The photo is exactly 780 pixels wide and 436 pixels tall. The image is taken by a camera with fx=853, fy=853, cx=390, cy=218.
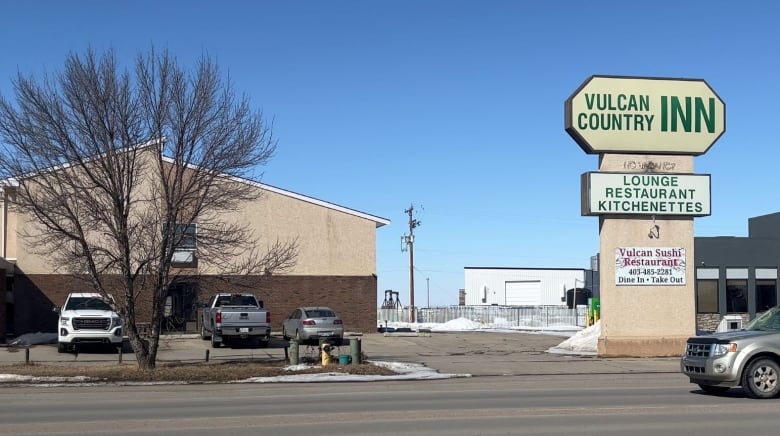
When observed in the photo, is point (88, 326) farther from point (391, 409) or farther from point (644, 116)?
point (644, 116)

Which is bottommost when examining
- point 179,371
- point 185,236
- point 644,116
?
point 179,371

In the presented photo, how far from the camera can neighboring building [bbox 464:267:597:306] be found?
79562 mm

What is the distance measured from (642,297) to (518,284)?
53135 mm

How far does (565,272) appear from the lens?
79.8m

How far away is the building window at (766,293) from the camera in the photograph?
1777 inches

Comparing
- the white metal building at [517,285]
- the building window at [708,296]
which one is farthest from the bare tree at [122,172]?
the white metal building at [517,285]

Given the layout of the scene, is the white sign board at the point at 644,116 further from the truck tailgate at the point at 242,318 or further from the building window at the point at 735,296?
the building window at the point at 735,296

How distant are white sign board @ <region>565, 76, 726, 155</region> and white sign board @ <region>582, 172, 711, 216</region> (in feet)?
2.82

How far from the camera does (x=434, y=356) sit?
28.8 m

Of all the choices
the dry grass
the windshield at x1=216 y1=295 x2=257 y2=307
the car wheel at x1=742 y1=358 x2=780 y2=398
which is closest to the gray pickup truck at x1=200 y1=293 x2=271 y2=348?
the windshield at x1=216 y1=295 x2=257 y2=307

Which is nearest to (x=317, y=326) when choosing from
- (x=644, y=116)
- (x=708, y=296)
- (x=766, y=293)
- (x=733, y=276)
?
(x=644, y=116)

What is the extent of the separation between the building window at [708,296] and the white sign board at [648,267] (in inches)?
714

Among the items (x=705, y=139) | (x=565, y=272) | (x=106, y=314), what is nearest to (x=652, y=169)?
(x=705, y=139)

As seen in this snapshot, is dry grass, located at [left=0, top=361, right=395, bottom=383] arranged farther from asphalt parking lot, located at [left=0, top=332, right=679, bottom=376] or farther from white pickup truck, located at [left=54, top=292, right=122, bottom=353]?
white pickup truck, located at [left=54, top=292, right=122, bottom=353]
